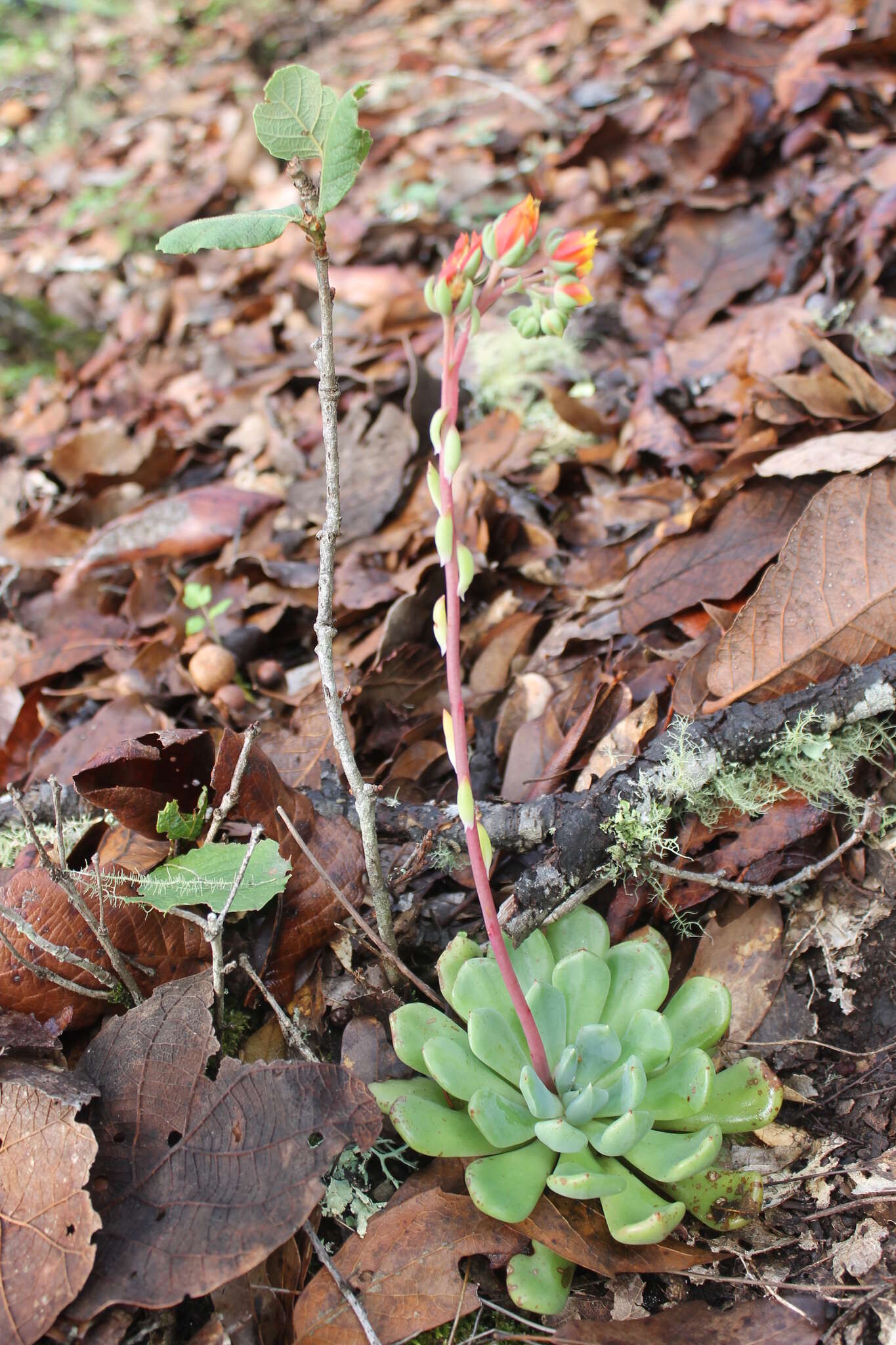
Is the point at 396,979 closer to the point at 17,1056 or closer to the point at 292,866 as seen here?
the point at 292,866

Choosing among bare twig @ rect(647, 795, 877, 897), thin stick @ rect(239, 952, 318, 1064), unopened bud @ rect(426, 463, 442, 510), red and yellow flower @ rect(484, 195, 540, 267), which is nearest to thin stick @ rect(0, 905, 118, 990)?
thin stick @ rect(239, 952, 318, 1064)

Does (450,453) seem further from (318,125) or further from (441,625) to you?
Answer: (318,125)

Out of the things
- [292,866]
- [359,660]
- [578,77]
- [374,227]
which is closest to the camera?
[292,866]

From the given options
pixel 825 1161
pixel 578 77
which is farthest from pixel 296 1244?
pixel 578 77

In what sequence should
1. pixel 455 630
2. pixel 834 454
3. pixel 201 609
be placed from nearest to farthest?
pixel 455 630 → pixel 834 454 → pixel 201 609

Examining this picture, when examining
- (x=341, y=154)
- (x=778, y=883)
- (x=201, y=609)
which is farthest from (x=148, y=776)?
(x=778, y=883)
